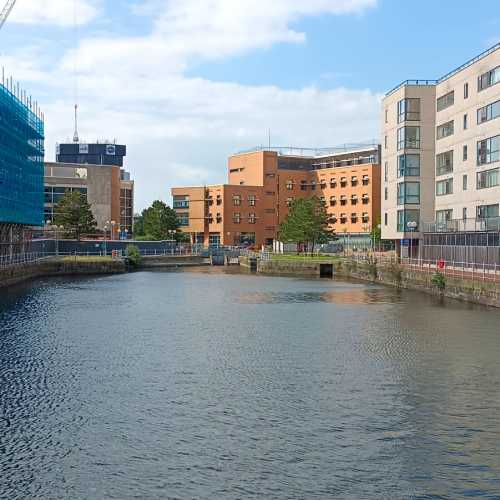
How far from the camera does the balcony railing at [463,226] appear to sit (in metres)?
65.7

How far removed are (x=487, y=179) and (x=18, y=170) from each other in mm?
57793

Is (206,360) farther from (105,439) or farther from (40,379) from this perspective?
(105,439)

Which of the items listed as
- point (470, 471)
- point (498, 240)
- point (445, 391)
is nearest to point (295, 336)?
point (445, 391)

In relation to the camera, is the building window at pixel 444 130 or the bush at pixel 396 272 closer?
the bush at pixel 396 272

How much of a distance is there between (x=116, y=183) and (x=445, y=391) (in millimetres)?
163463

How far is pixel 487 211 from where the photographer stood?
237 ft

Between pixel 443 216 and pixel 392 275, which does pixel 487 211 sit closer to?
pixel 443 216

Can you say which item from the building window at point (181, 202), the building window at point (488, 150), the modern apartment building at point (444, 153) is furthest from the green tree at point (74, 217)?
the building window at point (488, 150)

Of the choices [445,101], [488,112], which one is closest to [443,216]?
[445,101]

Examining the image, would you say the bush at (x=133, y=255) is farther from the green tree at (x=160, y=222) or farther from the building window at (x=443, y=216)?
the building window at (x=443, y=216)

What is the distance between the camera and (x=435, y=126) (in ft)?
285

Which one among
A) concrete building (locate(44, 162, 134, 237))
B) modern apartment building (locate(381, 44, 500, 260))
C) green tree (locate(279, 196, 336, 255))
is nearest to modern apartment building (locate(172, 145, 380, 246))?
concrete building (locate(44, 162, 134, 237))

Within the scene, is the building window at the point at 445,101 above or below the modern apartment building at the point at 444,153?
above

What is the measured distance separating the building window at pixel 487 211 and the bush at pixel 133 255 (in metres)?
66.3
